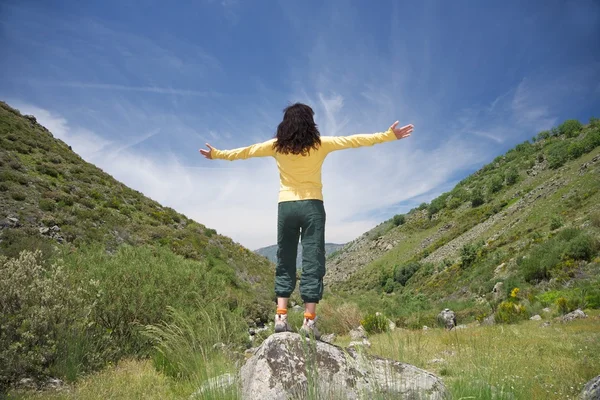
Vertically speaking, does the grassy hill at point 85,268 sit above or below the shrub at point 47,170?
below

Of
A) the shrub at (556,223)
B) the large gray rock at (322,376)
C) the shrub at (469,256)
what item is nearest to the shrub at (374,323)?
the large gray rock at (322,376)

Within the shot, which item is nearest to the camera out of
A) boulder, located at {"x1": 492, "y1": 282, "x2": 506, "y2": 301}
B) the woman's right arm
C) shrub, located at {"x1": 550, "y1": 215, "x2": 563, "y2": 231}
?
the woman's right arm

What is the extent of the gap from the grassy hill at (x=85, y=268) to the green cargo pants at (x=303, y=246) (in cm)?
146

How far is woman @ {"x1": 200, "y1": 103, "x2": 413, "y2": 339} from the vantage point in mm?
3672

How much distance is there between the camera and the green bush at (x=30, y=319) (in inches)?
177

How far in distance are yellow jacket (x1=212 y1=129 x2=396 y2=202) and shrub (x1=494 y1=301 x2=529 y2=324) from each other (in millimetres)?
13896

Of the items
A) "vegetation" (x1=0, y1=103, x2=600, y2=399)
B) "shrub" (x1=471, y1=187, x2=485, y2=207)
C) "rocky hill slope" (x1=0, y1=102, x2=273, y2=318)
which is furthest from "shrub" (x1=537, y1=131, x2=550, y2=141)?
"rocky hill slope" (x1=0, y1=102, x2=273, y2=318)

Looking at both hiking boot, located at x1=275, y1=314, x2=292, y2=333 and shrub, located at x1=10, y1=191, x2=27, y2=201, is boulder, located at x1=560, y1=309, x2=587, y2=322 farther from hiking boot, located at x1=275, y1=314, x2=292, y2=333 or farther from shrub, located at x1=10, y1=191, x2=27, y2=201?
shrub, located at x1=10, y1=191, x2=27, y2=201

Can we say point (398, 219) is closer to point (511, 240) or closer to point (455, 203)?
point (455, 203)

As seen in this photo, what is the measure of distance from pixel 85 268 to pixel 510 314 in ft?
52.0

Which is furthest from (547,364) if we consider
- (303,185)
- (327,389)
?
(303,185)

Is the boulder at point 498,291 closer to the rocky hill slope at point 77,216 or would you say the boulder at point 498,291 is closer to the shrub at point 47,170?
the rocky hill slope at point 77,216

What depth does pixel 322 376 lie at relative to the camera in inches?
111

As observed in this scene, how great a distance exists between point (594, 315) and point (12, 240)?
20.8 metres
